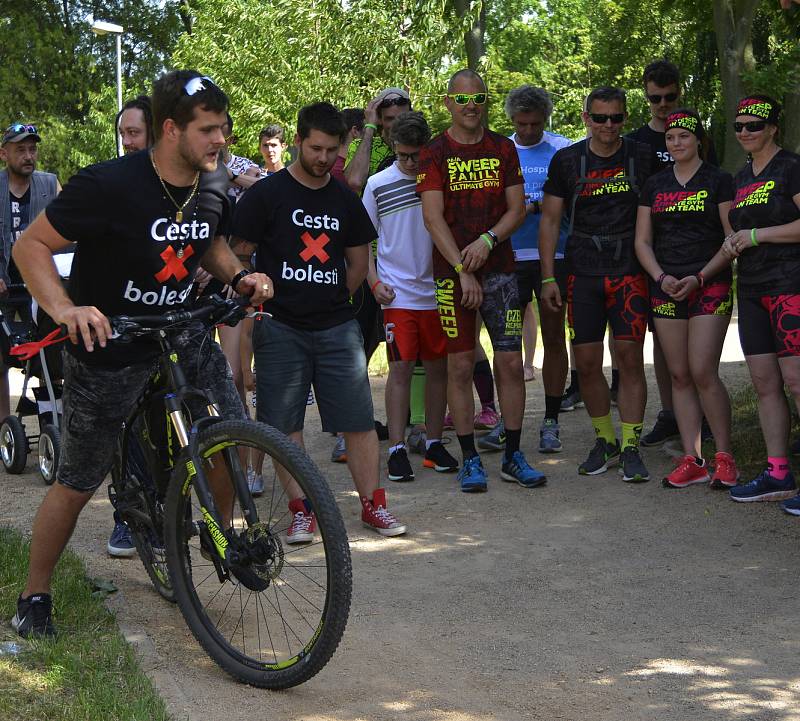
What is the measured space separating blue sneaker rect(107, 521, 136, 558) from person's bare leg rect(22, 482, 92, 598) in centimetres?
124

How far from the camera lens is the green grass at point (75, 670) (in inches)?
153

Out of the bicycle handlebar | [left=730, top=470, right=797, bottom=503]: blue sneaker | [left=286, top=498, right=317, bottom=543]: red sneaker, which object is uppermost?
the bicycle handlebar

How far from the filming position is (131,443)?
4984mm

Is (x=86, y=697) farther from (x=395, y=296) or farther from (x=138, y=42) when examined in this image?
(x=138, y=42)

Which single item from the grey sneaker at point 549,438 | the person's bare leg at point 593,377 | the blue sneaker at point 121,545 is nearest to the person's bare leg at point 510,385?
the person's bare leg at point 593,377

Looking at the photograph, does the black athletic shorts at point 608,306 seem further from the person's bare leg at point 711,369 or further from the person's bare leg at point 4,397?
the person's bare leg at point 4,397

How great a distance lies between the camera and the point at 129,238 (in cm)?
430

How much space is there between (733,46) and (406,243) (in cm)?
1306

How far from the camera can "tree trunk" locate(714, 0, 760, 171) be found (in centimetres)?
1797

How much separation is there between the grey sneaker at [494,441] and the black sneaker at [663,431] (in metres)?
0.97

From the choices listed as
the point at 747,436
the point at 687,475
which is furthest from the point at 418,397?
the point at 747,436

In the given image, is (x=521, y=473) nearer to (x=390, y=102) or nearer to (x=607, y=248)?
(x=607, y=248)

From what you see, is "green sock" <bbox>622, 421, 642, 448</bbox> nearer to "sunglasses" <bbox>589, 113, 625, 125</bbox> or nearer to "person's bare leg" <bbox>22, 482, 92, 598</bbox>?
"sunglasses" <bbox>589, 113, 625, 125</bbox>

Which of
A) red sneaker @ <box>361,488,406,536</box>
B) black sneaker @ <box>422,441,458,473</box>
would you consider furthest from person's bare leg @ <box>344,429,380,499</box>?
black sneaker @ <box>422,441,458,473</box>
